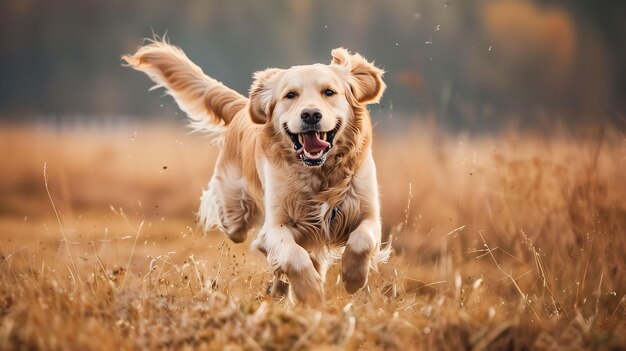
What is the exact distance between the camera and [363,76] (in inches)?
176

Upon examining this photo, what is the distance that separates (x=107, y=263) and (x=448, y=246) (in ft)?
7.27

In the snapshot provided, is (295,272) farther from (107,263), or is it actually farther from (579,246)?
(579,246)

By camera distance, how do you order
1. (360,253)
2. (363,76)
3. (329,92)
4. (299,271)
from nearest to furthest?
(299,271) < (360,253) < (329,92) < (363,76)

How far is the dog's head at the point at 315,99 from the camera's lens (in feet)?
13.1

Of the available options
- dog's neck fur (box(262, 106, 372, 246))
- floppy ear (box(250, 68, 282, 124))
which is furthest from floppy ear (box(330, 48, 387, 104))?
floppy ear (box(250, 68, 282, 124))

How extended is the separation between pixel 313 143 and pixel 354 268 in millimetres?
730

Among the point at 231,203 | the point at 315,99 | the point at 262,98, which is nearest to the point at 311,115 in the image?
the point at 315,99

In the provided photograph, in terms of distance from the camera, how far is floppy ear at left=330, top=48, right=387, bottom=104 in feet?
14.5

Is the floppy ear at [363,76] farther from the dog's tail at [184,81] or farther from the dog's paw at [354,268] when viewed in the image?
the dog's tail at [184,81]

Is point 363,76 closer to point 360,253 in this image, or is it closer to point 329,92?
point 329,92

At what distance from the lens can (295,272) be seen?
12.7 ft

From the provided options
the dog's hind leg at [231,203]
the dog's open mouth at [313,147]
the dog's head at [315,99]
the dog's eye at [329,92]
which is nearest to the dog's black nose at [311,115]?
the dog's head at [315,99]

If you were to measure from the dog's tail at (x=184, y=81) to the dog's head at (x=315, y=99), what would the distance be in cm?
130

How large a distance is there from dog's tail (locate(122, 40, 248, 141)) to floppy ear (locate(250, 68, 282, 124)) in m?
1.24
